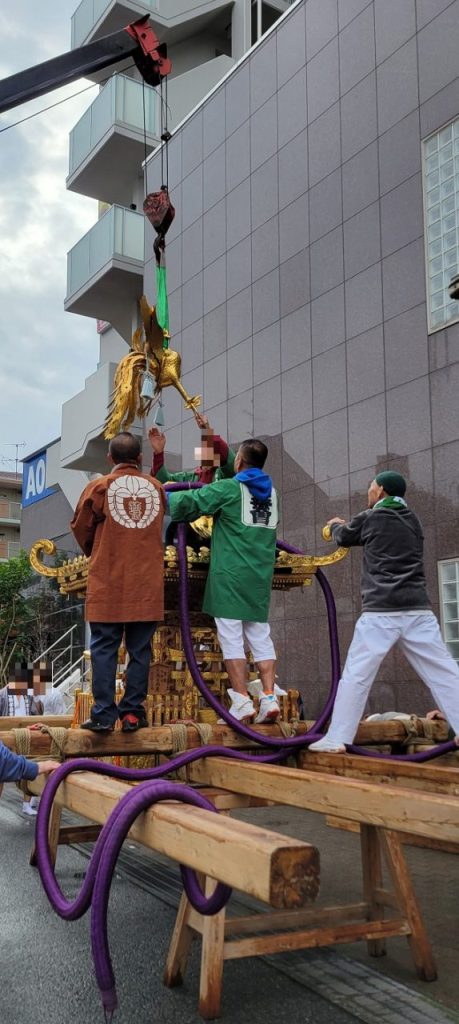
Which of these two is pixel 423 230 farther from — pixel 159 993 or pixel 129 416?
pixel 159 993

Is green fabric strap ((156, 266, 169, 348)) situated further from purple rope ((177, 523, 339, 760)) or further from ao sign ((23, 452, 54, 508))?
ao sign ((23, 452, 54, 508))

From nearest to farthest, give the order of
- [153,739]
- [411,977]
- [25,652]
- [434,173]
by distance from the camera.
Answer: [411,977]
[153,739]
[434,173]
[25,652]

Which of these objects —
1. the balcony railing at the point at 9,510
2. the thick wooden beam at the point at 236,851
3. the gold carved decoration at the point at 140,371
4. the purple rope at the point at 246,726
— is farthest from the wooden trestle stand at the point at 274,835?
the balcony railing at the point at 9,510

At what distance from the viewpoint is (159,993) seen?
343 centimetres

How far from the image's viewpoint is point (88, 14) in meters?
19.6

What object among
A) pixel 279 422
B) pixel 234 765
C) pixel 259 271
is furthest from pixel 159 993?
pixel 259 271

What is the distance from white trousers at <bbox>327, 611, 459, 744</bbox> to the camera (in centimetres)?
426

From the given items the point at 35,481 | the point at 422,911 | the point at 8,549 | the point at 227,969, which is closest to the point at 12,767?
the point at 227,969

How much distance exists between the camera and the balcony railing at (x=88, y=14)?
61.4ft

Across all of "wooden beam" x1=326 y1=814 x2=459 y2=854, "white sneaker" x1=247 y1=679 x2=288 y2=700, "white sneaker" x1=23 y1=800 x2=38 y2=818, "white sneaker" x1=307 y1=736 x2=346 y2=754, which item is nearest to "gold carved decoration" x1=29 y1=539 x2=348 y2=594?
"white sneaker" x1=247 y1=679 x2=288 y2=700

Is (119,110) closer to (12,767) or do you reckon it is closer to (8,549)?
(12,767)

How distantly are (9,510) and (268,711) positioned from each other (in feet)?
144

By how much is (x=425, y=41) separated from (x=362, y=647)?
352 inches

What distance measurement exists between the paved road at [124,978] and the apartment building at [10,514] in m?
41.3
